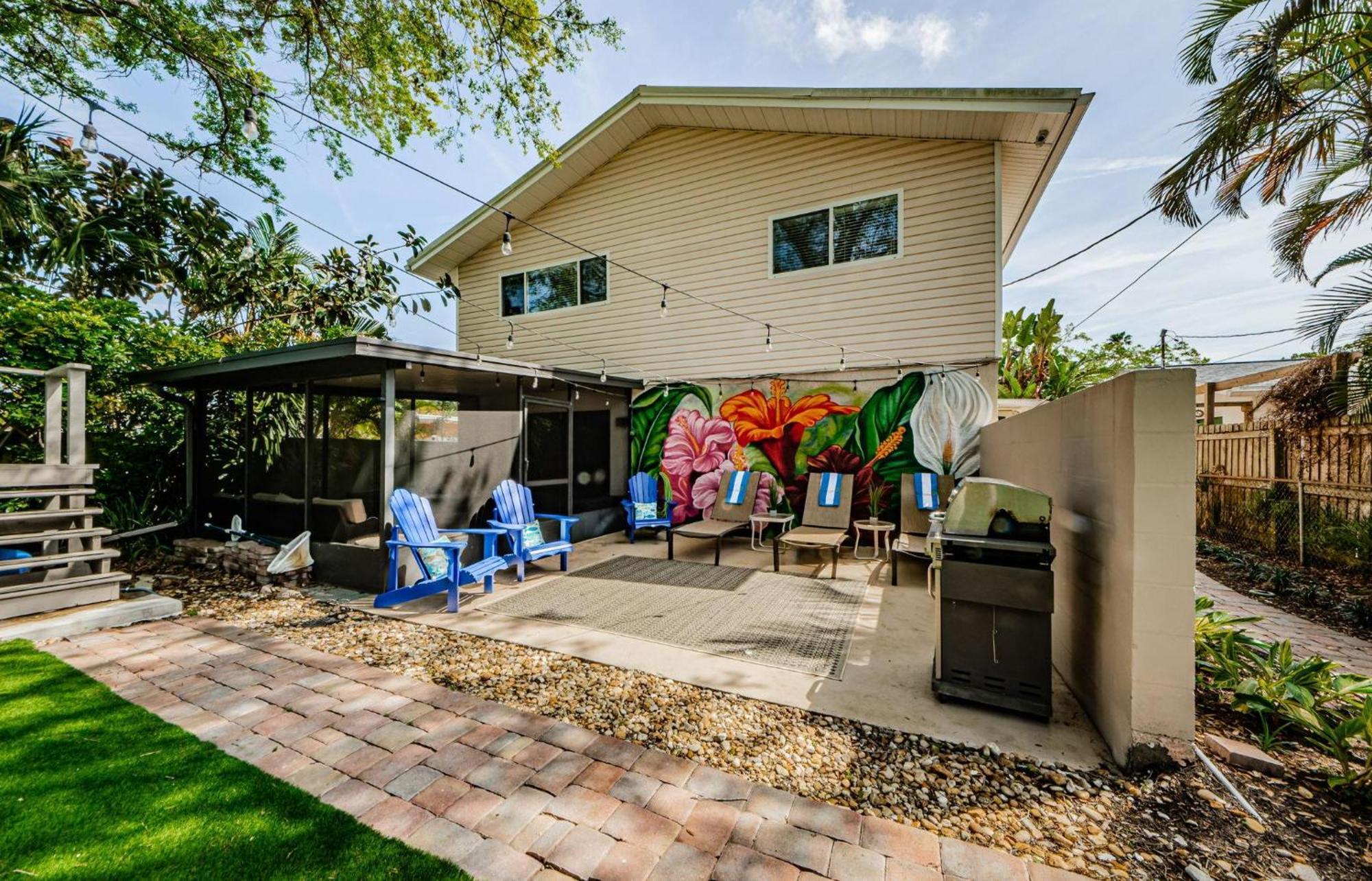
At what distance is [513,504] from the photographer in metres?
6.02

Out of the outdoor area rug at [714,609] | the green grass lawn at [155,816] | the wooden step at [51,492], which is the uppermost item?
the wooden step at [51,492]

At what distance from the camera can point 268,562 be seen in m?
5.50

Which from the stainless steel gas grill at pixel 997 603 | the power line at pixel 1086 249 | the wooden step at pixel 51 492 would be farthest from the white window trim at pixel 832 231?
the wooden step at pixel 51 492

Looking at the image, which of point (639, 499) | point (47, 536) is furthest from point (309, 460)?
point (639, 499)

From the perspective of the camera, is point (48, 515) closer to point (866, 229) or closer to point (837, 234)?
point (837, 234)

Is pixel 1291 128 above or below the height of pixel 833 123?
below

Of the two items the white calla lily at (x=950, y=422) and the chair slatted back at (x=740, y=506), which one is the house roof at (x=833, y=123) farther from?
the chair slatted back at (x=740, y=506)

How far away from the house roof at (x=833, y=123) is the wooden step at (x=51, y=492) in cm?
477

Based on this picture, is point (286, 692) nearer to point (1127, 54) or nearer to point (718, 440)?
point (718, 440)

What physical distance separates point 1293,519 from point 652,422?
29.3 ft

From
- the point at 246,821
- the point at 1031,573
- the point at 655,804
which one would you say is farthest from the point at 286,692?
the point at 1031,573

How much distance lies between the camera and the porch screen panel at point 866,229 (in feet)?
23.3

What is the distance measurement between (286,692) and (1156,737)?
181 inches

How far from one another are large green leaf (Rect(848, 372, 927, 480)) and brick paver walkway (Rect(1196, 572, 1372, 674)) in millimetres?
3281
